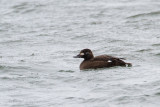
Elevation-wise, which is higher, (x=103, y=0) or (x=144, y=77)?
(x=103, y=0)

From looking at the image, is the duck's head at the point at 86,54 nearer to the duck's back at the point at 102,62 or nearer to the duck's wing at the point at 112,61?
the duck's back at the point at 102,62

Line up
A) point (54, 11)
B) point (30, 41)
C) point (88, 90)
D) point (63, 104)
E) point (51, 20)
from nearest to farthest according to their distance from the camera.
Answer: point (63, 104), point (88, 90), point (30, 41), point (51, 20), point (54, 11)

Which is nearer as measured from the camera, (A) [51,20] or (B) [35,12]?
(A) [51,20]

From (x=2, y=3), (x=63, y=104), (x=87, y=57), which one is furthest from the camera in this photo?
(x=2, y=3)

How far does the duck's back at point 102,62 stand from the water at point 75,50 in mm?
188

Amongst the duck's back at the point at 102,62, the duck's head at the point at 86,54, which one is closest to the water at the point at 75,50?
the duck's back at the point at 102,62

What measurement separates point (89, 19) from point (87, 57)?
694cm

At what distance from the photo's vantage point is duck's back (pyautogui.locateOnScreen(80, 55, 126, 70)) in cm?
1433

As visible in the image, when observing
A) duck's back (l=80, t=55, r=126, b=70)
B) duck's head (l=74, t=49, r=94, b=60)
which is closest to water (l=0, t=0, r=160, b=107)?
duck's back (l=80, t=55, r=126, b=70)

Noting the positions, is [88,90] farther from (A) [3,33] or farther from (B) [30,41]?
(A) [3,33]

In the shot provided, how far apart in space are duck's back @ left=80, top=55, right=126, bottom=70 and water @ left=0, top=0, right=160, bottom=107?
0.62 ft

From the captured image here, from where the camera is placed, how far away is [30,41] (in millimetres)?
19047

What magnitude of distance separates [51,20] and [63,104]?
11.3 meters

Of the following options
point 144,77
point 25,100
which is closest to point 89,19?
point 144,77
